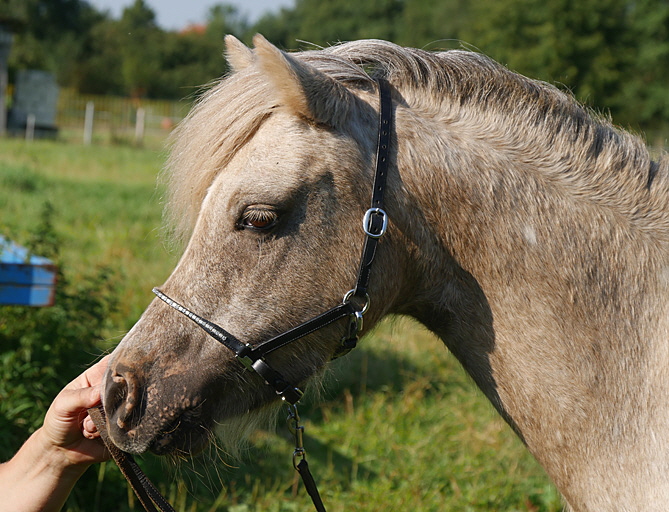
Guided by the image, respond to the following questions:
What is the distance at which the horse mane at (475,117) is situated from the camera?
6.45 ft

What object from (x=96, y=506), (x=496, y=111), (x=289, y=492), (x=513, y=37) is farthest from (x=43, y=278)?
(x=513, y=37)

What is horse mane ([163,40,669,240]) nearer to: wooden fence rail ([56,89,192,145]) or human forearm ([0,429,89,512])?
human forearm ([0,429,89,512])

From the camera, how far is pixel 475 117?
2.02 metres

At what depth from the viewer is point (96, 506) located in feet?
11.3

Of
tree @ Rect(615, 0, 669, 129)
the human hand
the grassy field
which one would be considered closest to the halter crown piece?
the grassy field

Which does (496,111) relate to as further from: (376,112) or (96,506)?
(96,506)

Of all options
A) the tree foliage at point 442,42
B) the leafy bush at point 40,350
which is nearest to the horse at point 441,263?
the leafy bush at point 40,350

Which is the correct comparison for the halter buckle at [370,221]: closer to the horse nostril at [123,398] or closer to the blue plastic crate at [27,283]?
the horse nostril at [123,398]

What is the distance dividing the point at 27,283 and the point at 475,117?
2.61 metres

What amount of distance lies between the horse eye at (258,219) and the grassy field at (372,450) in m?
0.66

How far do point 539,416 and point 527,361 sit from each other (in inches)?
6.5

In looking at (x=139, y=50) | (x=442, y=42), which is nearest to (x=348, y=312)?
(x=442, y=42)

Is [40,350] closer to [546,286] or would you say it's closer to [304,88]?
[304,88]

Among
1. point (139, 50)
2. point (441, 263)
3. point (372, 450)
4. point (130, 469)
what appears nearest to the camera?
point (441, 263)
